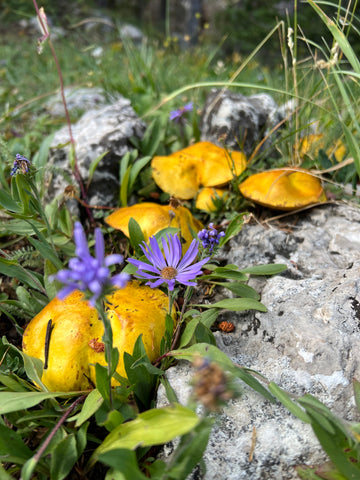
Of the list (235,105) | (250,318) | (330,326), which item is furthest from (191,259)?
(235,105)

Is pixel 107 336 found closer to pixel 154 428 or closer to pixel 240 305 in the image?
pixel 154 428

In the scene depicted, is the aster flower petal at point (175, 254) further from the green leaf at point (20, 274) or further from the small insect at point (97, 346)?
the green leaf at point (20, 274)

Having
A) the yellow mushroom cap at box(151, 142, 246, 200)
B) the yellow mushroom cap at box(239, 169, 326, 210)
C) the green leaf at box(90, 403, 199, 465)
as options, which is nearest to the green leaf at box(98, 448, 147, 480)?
the green leaf at box(90, 403, 199, 465)

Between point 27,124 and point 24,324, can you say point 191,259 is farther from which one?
point 27,124

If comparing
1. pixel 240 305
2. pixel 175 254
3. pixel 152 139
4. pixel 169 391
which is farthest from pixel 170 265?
pixel 152 139

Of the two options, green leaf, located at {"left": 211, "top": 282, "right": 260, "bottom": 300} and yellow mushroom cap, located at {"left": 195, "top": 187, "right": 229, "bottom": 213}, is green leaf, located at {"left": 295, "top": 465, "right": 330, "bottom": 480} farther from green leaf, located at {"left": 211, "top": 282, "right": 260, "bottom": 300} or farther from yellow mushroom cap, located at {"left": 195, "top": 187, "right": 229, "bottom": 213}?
yellow mushroom cap, located at {"left": 195, "top": 187, "right": 229, "bottom": 213}

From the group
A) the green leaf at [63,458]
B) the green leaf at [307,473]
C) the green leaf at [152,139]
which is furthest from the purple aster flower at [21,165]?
the green leaf at [307,473]

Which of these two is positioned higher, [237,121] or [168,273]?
[237,121]
